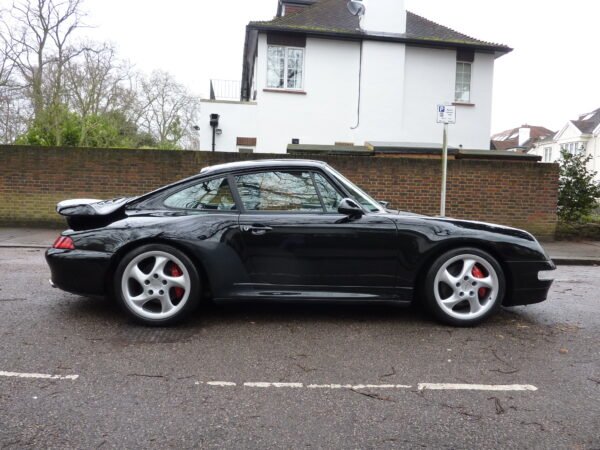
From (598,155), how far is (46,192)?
5210cm

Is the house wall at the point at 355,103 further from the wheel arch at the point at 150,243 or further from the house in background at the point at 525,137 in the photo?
the house in background at the point at 525,137

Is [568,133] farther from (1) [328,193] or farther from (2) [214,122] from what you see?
(1) [328,193]

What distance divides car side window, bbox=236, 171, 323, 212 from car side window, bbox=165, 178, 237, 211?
0.40 feet

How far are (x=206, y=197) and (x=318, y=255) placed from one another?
1.08 meters

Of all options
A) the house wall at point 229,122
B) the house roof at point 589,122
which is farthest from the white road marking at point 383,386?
the house roof at point 589,122

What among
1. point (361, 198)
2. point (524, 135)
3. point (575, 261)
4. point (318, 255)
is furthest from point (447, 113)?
point (524, 135)

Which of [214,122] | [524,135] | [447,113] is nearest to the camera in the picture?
[447,113]

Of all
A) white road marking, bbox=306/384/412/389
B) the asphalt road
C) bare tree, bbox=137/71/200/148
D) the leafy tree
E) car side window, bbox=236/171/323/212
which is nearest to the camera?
the asphalt road

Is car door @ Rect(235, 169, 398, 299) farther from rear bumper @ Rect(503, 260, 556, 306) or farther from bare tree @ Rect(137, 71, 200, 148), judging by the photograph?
bare tree @ Rect(137, 71, 200, 148)

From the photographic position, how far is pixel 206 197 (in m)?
4.05

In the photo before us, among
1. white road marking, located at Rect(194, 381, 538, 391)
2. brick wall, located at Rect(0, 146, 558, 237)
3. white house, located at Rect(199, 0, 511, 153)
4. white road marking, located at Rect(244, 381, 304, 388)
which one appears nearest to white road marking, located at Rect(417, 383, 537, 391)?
white road marking, located at Rect(194, 381, 538, 391)

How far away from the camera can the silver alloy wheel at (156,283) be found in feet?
12.5

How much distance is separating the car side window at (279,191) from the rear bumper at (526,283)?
1.73 meters

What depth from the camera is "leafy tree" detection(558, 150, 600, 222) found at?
11.1 meters
